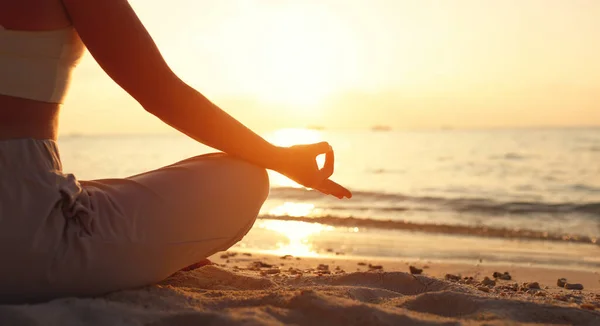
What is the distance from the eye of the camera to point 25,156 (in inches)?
88.0

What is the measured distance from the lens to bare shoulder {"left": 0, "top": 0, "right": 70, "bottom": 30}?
6.98ft

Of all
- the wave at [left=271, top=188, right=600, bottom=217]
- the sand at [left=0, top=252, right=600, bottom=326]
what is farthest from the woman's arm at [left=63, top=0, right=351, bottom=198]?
the wave at [left=271, top=188, right=600, bottom=217]

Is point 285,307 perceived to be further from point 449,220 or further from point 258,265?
point 449,220

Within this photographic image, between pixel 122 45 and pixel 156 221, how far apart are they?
684 mm

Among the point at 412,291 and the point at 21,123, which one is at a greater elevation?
the point at 21,123

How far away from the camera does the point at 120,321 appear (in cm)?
223

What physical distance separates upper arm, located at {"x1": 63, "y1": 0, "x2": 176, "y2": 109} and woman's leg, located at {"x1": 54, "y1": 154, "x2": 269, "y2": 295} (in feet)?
1.21

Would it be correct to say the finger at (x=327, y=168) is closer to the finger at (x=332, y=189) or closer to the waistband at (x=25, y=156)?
the finger at (x=332, y=189)

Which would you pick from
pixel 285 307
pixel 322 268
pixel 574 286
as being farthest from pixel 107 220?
pixel 574 286

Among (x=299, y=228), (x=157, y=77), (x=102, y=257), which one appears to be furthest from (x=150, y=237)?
(x=299, y=228)

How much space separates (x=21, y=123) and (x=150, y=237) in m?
0.63

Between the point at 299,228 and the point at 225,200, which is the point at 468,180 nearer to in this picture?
the point at 299,228

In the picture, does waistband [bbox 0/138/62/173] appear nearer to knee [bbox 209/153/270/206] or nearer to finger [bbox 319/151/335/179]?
knee [bbox 209/153/270/206]

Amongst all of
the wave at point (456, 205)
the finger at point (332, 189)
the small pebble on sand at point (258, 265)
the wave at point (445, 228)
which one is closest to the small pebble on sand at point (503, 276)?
the small pebble on sand at point (258, 265)
